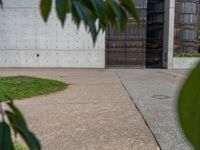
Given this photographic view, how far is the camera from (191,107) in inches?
11.3

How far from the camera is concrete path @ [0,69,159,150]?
4715 mm

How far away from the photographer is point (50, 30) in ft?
70.6

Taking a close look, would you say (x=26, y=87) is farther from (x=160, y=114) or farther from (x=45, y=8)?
(x=45, y=8)

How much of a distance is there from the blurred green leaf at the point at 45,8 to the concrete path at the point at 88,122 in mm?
3981

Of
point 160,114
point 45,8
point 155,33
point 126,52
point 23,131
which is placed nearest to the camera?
point 45,8

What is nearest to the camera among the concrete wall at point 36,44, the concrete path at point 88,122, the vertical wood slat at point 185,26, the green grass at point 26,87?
the concrete path at point 88,122

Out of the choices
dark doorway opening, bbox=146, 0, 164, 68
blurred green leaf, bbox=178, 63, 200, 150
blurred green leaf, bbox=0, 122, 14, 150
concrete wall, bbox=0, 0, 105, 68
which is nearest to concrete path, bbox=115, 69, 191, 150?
blurred green leaf, bbox=0, 122, 14, 150

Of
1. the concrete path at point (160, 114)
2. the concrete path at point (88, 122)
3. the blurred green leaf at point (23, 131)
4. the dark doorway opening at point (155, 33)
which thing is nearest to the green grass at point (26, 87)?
the concrete path at point (88, 122)

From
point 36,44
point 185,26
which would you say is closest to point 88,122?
point 36,44

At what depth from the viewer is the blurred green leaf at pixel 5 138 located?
2.17 feet

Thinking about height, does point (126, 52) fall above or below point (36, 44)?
below

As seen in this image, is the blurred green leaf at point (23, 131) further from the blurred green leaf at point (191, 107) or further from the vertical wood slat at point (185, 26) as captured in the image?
the vertical wood slat at point (185, 26)

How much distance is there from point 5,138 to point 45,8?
287mm

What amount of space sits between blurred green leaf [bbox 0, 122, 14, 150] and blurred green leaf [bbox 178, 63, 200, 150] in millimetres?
468
